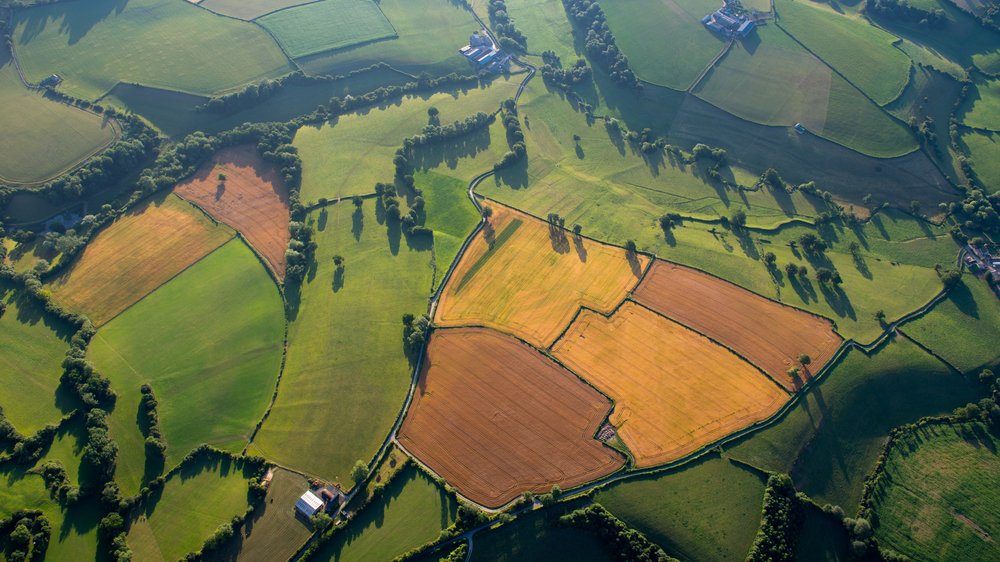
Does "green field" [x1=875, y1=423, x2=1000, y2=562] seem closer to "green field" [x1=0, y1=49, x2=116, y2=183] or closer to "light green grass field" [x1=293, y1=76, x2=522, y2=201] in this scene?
"light green grass field" [x1=293, y1=76, x2=522, y2=201]

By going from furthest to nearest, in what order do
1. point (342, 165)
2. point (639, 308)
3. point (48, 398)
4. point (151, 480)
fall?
1. point (342, 165)
2. point (639, 308)
3. point (48, 398)
4. point (151, 480)

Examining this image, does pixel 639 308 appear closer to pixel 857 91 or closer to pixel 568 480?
pixel 568 480

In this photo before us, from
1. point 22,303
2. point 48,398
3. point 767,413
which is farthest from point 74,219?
point 767,413

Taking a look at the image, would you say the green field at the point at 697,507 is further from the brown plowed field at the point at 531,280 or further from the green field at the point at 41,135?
the green field at the point at 41,135

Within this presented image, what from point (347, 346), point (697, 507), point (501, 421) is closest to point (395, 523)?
point (501, 421)

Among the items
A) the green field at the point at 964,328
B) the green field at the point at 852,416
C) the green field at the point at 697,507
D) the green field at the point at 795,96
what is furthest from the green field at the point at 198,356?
the green field at the point at 795,96

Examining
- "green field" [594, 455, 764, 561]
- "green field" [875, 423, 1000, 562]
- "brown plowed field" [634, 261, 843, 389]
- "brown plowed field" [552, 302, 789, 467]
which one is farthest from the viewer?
"brown plowed field" [634, 261, 843, 389]

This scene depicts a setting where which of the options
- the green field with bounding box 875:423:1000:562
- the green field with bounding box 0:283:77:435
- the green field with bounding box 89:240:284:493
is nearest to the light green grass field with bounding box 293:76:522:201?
the green field with bounding box 89:240:284:493
